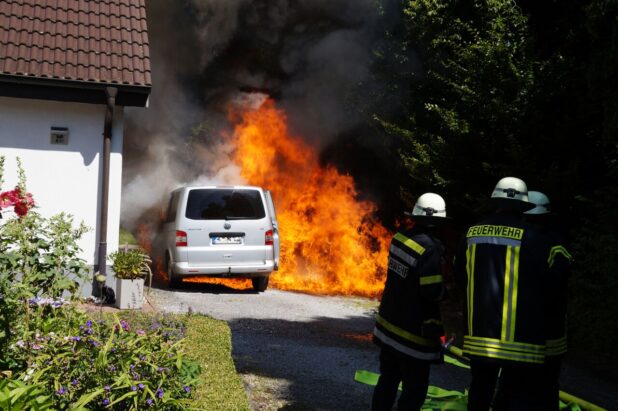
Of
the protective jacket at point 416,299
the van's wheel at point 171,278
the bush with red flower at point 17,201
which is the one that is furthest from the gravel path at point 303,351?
the bush with red flower at point 17,201

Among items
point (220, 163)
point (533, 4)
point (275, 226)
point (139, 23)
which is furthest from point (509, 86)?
point (220, 163)

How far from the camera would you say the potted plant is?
8.95m

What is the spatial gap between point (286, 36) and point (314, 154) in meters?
4.17

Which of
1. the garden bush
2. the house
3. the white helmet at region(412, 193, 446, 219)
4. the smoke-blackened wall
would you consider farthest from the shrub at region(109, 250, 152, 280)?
the smoke-blackened wall

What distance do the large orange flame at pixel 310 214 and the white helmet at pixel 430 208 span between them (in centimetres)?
902

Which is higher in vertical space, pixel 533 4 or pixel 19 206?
pixel 533 4

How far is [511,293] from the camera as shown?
4.33 meters

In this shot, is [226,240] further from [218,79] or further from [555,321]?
[218,79]

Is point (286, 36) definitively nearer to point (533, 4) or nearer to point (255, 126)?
point (255, 126)

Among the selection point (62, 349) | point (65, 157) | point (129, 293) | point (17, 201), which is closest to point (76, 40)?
point (65, 157)

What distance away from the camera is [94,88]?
9539 mm

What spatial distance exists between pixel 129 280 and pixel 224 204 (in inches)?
121

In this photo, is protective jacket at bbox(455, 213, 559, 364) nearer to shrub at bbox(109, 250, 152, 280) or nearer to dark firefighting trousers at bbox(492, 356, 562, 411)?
dark firefighting trousers at bbox(492, 356, 562, 411)

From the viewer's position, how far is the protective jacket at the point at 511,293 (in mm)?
4305
